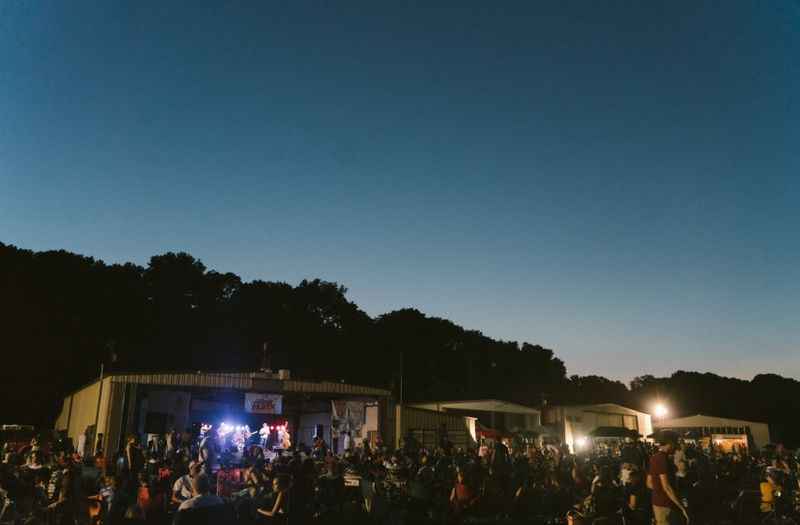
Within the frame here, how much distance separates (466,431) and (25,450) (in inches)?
670

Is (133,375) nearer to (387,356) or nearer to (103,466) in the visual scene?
(103,466)

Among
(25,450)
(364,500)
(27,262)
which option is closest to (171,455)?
(25,450)

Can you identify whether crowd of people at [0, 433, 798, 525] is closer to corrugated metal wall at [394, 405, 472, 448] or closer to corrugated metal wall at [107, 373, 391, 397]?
corrugated metal wall at [107, 373, 391, 397]

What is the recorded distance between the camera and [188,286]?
52125mm

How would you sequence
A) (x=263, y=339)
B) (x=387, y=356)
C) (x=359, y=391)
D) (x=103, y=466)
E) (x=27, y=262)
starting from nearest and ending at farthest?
(x=103, y=466) < (x=359, y=391) < (x=27, y=262) < (x=263, y=339) < (x=387, y=356)

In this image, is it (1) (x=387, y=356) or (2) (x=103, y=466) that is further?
(1) (x=387, y=356)

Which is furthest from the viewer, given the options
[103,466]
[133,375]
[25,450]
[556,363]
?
[556,363]

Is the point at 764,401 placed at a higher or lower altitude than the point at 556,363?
lower

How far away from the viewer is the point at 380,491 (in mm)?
13945

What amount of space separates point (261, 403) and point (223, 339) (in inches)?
1023

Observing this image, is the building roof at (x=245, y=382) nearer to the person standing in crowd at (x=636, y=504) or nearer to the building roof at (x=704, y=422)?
the person standing in crowd at (x=636, y=504)

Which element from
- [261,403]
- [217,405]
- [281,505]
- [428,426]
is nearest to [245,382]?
[261,403]

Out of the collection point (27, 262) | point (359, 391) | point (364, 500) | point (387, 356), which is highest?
point (27, 262)

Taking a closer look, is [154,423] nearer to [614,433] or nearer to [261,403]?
[261,403]
